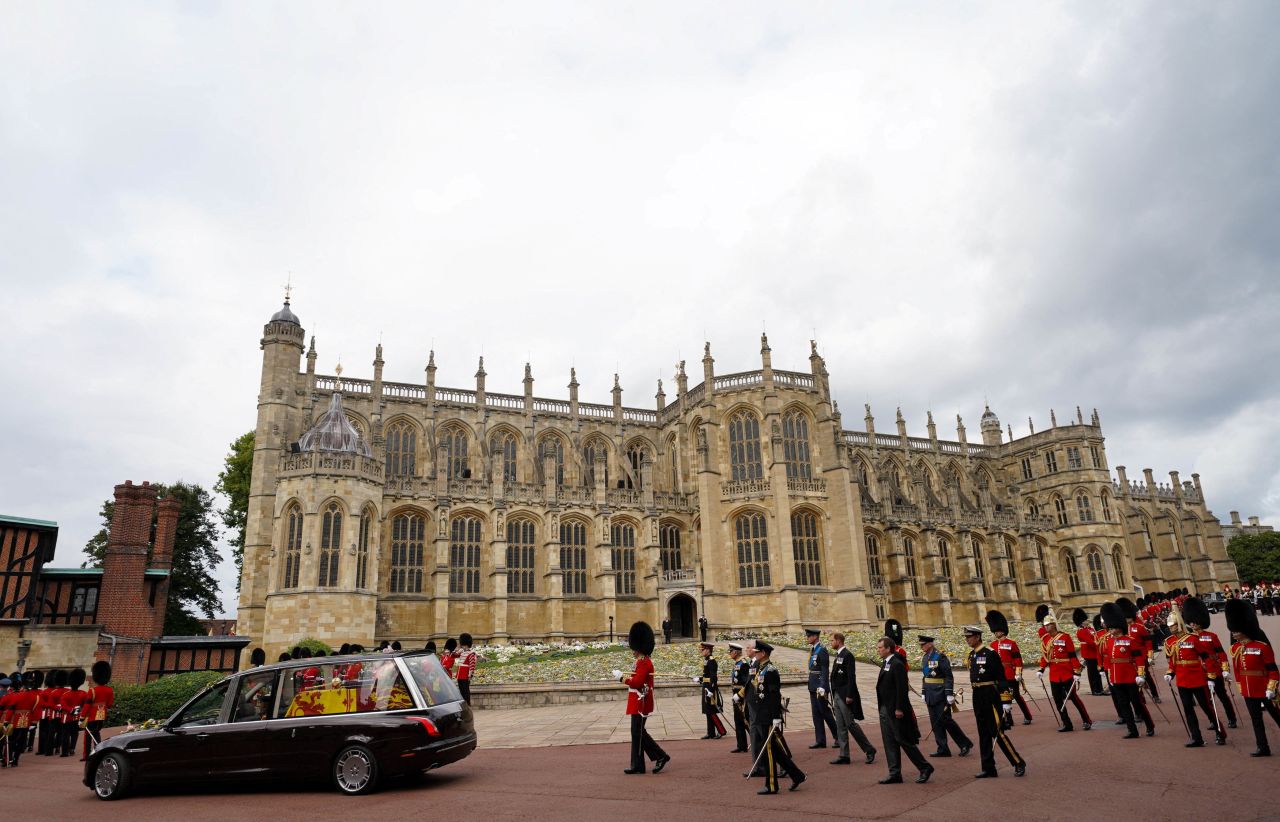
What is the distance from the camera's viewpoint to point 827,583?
42531 mm

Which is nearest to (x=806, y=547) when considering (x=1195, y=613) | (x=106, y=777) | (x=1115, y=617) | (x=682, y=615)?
(x=682, y=615)

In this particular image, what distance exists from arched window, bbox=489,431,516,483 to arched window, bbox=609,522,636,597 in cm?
676

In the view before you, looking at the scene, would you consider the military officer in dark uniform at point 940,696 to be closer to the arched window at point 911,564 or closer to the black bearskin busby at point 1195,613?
the black bearskin busby at point 1195,613

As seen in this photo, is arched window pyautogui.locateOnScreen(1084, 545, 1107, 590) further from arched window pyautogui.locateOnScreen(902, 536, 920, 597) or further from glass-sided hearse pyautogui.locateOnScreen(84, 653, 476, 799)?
glass-sided hearse pyautogui.locateOnScreen(84, 653, 476, 799)

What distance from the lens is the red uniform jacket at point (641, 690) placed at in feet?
34.9

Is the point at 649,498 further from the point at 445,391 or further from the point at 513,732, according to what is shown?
the point at 513,732

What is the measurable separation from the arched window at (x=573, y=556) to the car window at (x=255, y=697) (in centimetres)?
3202

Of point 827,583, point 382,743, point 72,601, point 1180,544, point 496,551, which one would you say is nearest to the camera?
point 382,743

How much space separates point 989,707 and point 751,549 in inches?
1328

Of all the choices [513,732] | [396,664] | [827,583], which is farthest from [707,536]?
[396,664]

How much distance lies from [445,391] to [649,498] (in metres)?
13.5

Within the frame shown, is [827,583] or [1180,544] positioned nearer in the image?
[827,583]

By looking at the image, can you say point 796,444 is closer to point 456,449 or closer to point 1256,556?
point 456,449

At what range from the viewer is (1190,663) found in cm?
1081
